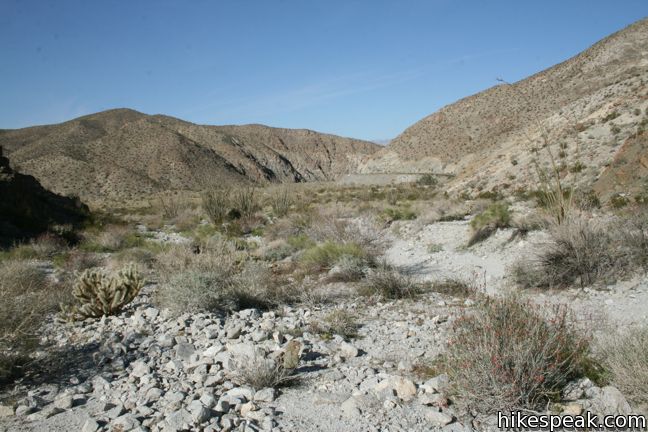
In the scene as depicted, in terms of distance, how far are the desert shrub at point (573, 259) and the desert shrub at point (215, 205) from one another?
14230mm

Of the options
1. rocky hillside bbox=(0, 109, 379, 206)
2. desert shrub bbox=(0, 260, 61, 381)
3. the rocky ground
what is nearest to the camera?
the rocky ground

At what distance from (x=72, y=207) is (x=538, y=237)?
771 inches

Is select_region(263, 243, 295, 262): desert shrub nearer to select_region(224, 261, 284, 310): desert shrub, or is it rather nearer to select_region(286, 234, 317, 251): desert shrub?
select_region(286, 234, 317, 251): desert shrub

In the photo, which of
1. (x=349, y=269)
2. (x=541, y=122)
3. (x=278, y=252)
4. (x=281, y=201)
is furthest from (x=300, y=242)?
(x=541, y=122)

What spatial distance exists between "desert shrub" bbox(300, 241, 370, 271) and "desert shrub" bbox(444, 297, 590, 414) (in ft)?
16.9

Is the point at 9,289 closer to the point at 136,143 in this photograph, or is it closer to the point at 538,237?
the point at 538,237

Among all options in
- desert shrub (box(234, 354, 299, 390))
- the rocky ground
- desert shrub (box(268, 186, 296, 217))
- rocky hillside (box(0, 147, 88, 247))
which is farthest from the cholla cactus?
desert shrub (box(268, 186, 296, 217))

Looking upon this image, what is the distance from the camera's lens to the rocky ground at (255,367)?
341 cm

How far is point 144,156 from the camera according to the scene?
71000mm

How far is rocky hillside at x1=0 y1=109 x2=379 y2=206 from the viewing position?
60031mm

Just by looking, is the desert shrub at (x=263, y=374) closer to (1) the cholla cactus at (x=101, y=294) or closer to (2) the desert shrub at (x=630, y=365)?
(2) the desert shrub at (x=630, y=365)

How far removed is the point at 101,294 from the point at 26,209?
12.1 metres

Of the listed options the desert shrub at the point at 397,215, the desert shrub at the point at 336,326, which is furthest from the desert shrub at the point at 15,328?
the desert shrub at the point at 397,215

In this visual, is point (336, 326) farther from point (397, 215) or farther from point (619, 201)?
point (397, 215)
